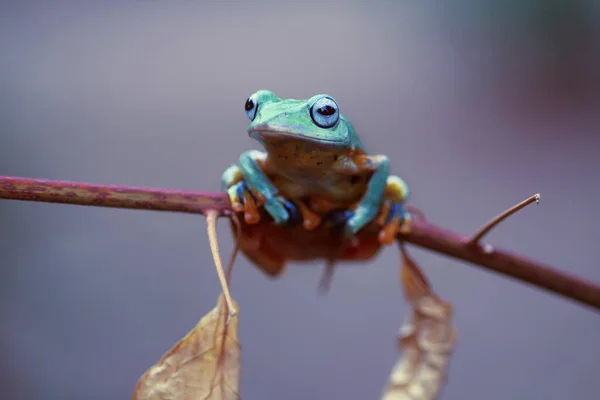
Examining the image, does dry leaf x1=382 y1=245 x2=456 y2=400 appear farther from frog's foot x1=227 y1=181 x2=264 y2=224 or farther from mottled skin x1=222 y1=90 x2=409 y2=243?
frog's foot x1=227 y1=181 x2=264 y2=224

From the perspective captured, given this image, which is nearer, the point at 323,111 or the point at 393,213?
the point at 323,111

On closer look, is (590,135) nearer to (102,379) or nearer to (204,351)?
(102,379)

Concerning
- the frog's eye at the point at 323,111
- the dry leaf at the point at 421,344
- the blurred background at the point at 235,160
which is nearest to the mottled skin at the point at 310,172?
the frog's eye at the point at 323,111

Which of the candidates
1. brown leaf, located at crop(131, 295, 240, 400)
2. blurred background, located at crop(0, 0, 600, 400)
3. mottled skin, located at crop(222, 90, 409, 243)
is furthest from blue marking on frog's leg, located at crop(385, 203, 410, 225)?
blurred background, located at crop(0, 0, 600, 400)

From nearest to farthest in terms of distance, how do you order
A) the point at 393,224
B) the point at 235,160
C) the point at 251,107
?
the point at 251,107 → the point at 393,224 → the point at 235,160

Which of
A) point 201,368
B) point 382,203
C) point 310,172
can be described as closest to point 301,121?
point 310,172

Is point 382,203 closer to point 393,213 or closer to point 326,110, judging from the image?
point 393,213

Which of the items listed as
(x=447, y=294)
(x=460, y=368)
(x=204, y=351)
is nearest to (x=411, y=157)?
(x=447, y=294)
